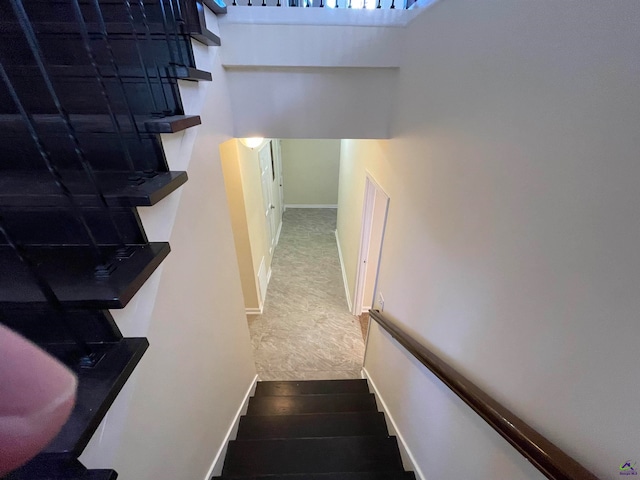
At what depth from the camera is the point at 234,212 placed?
293 cm

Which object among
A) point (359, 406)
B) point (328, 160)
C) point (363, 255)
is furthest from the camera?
point (328, 160)

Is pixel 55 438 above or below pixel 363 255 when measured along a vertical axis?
above

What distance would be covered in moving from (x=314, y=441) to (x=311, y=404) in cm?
52

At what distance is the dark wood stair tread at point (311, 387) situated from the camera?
2521 millimetres

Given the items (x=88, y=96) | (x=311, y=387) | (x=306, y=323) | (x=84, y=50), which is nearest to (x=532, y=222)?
(x=88, y=96)

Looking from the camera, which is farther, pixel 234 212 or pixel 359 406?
pixel 234 212

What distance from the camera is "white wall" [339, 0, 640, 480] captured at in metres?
0.54

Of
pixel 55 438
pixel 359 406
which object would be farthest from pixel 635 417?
pixel 359 406

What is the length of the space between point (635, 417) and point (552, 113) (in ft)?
2.20

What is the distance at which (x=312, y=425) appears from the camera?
2.03 metres

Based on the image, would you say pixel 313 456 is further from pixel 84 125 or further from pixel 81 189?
pixel 84 125

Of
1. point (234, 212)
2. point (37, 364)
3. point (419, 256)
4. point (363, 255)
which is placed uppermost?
point (37, 364)

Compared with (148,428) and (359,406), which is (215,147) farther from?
(359,406)

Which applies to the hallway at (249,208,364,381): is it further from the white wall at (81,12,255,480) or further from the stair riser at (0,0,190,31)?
the stair riser at (0,0,190,31)
